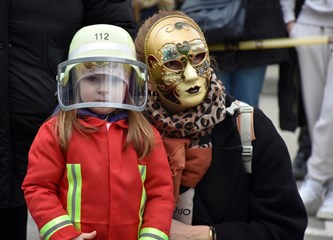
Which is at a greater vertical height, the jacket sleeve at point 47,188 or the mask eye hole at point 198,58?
the mask eye hole at point 198,58

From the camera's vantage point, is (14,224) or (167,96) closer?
(167,96)

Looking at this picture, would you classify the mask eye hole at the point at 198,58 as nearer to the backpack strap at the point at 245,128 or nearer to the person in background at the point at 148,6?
the backpack strap at the point at 245,128

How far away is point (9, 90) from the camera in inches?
130

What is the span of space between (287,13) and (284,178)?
2951 millimetres

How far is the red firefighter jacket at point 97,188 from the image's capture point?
252 centimetres

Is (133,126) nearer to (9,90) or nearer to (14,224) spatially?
(9,90)

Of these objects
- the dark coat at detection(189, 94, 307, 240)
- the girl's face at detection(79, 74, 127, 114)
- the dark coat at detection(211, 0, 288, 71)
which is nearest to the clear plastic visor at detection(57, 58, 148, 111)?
the girl's face at detection(79, 74, 127, 114)

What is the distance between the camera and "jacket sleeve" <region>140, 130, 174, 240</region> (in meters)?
2.56

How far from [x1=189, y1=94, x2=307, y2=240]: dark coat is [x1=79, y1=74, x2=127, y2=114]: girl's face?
36cm

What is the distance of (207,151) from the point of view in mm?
2725

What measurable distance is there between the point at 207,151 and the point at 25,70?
948 millimetres

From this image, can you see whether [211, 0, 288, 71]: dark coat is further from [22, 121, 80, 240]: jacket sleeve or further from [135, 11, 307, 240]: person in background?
[22, 121, 80, 240]: jacket sleeve

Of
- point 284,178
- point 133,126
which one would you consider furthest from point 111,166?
point 284,178

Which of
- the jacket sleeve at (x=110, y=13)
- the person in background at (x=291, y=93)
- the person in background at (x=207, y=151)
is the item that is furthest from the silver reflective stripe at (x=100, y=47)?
the person in background at (x=291, y=93)
